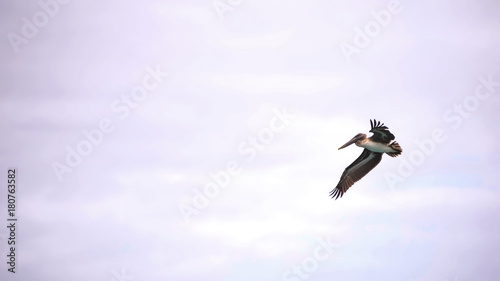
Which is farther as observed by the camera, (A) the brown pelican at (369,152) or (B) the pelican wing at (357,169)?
(B) the pelican wing at (357,169)

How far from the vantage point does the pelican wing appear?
49.9 m

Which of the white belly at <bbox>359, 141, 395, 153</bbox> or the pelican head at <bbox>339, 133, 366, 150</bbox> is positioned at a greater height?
the pelican head at <bbox>339, 133, 366, 150</bbox>

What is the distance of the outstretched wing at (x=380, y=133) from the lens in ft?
149

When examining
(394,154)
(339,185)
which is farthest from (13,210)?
(394,154)

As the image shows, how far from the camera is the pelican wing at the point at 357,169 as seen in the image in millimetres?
49916

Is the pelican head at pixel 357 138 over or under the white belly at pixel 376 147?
over

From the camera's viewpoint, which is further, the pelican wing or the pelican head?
the pelican wing

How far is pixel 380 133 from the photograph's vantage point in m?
46.0

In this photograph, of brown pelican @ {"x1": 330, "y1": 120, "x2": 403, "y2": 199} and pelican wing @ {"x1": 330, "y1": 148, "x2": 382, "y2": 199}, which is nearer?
brown pelican @ {"x1": 330, "y1": 120, "x2": 403, "y2": 199}

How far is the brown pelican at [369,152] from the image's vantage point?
151ft

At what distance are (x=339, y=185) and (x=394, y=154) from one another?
207 inches

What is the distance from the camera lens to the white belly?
46.8m

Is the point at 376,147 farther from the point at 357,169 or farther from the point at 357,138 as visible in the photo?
the point at 357,169

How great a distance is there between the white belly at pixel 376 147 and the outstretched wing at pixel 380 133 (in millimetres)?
322
